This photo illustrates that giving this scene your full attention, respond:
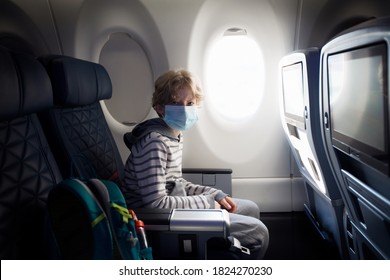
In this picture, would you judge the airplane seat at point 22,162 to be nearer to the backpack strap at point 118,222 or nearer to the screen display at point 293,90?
the backpack strap at point 118,222

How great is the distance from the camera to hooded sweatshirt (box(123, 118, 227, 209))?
5.50 ft

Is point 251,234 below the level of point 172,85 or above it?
below

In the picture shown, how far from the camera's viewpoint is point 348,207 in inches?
67.7

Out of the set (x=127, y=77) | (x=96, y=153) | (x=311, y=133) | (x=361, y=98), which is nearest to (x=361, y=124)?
(x=361, y=98)

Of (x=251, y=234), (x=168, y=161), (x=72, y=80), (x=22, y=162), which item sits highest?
(x=72, y=80)

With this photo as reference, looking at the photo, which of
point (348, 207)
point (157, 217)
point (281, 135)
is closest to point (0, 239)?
point (157, 217)

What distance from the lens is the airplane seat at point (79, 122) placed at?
5.75 feet

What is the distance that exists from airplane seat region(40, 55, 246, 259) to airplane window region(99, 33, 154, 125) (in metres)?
0.73

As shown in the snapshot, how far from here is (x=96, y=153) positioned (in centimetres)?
210

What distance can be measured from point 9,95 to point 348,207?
1.51m

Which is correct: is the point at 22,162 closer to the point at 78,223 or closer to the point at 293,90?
the point at 78,223

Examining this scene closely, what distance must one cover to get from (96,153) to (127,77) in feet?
3.68

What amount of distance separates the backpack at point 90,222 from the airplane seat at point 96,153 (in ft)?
0.83
